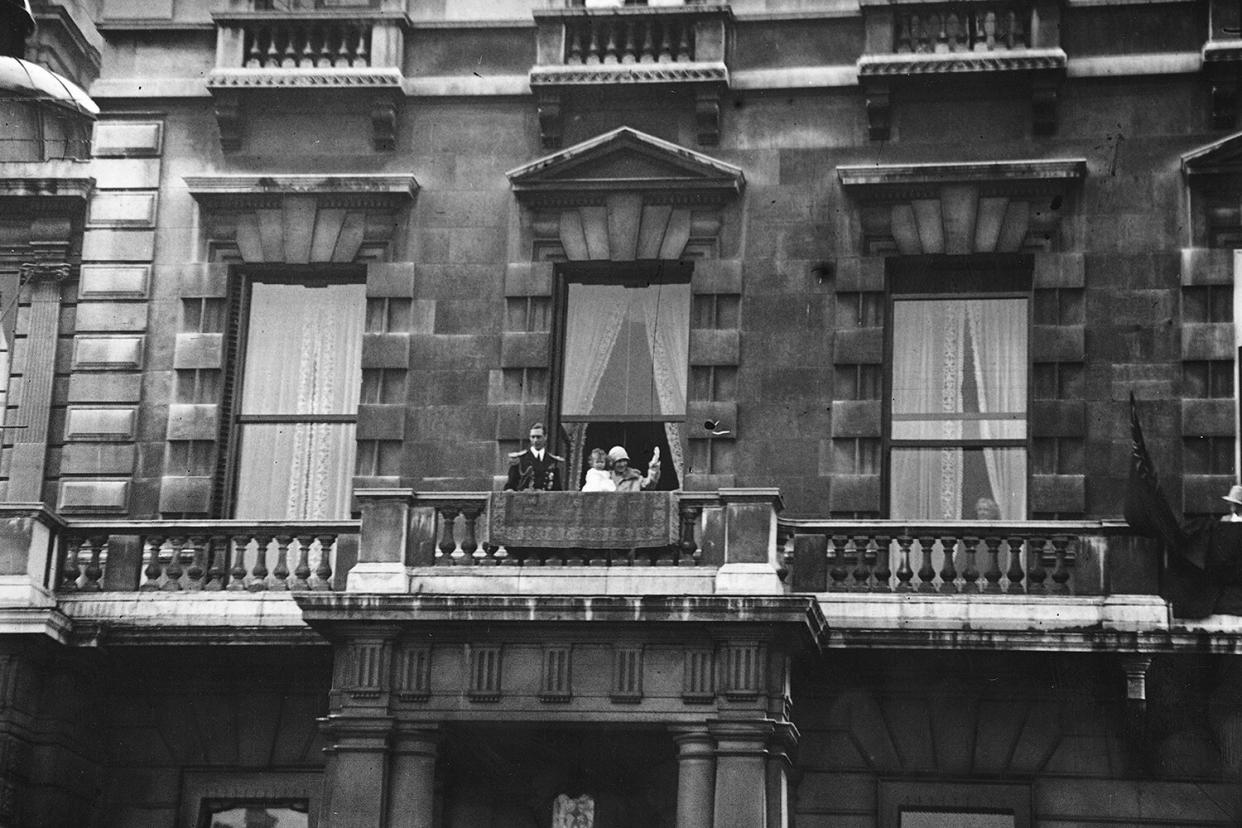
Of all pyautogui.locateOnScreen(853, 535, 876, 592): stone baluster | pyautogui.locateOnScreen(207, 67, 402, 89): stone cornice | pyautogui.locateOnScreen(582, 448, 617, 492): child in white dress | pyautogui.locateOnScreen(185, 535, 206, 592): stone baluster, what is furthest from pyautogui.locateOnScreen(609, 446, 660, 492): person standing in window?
pyautogui.locateOnScreen(207, 67, 402, 89): stone cornice

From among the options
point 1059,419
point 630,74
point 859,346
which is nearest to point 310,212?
point 630,74

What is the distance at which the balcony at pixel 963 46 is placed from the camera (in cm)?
2756

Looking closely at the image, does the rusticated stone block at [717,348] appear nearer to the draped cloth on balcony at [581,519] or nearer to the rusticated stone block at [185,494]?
the draped cloth on balcony at [581,519]

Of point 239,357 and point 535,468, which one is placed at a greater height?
point 239,357

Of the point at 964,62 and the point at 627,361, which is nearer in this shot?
the point at 964,62

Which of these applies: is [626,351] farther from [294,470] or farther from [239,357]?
[239,357]

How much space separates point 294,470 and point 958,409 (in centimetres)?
781

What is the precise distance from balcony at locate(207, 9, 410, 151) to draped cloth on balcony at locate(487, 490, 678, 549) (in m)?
6.36

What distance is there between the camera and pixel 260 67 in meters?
29.2

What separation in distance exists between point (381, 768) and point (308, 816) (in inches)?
117

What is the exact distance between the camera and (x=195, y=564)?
26781mm

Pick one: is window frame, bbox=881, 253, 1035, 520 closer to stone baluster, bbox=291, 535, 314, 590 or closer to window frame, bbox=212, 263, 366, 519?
window frame, bbox=212, 263, 366, 519

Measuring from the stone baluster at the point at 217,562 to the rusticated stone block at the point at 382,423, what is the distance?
2.12 meters

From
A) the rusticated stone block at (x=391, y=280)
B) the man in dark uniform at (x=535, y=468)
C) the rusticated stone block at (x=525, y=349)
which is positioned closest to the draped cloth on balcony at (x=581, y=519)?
the man in dark uniform at (x=535, y=468)
